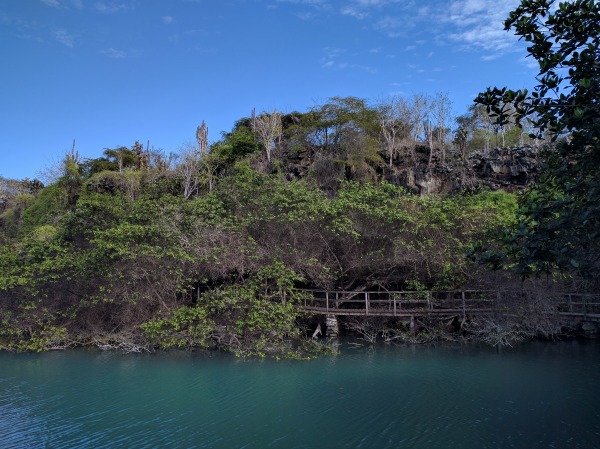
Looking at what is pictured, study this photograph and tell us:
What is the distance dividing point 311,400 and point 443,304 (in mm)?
8960

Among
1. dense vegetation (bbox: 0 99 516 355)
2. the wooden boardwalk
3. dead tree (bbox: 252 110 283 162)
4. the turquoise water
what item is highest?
dead tree (bbox: 252 110 283 162)

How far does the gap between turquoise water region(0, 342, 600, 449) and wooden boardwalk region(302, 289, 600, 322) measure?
4.74ft

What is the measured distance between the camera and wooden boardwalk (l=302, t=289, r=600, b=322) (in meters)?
16.8

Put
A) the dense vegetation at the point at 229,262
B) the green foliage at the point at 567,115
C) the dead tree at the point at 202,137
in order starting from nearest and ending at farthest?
the green foliage at the point at 567,115 < the dense vegetation at the point at 229,262 < the dead tree at the point at 202,137

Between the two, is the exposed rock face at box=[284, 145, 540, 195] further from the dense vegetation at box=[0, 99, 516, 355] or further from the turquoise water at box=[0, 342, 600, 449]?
the turquoise water at box=[0, 342, 600, 449]

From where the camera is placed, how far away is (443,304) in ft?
59.9

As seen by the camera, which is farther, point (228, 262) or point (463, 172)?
point (463, 172)

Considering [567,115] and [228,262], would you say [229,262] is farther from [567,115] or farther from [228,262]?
[567,115]

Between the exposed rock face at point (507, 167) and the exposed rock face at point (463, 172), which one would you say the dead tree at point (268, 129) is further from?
the exposed rock face at point (507, 167)

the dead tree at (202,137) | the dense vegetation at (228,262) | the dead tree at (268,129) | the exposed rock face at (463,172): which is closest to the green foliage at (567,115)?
the dense vegetation at (228,262)

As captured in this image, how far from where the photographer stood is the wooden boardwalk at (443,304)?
16.8m

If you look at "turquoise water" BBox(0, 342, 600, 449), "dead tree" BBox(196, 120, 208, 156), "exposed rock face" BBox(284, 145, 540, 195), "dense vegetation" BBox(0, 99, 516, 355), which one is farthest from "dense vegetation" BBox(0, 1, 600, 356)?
"dead tree" BBox(196, 120, 208, 156)

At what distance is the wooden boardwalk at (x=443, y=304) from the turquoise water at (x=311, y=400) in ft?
4.74

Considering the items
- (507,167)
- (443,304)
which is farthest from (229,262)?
(507,167)
